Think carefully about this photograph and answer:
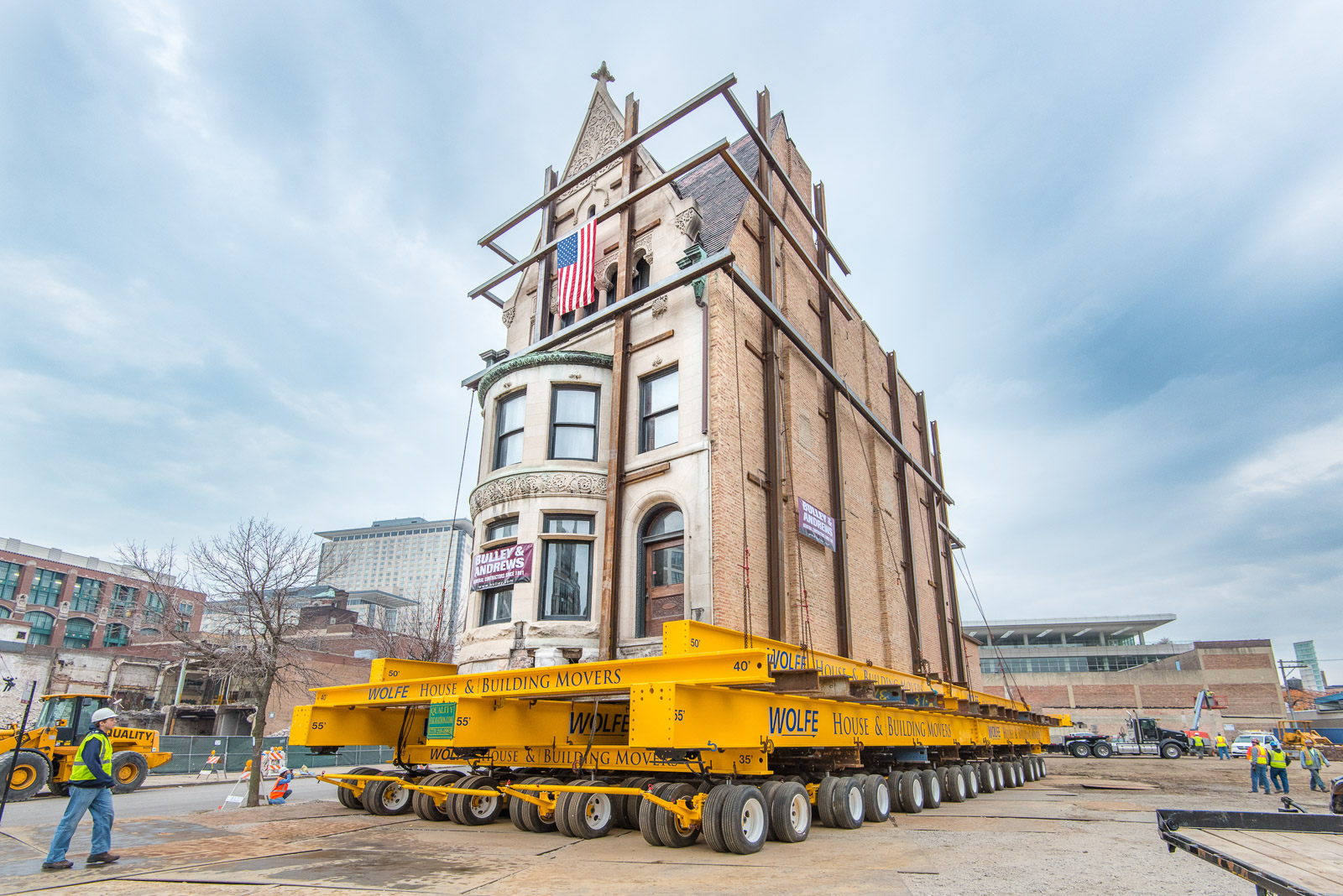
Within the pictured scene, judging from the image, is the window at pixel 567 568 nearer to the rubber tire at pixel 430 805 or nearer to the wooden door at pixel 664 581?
the wooden door at pixel 664 581

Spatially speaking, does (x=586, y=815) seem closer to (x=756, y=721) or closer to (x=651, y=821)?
(x=651, y=821)

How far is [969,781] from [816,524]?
22.3 feet

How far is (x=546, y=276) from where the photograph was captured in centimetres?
2009

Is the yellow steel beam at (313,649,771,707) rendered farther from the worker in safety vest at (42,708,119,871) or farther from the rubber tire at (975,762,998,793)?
the rubber tire at (975,762,998,793)

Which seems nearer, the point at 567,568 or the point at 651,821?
the point at 651,821

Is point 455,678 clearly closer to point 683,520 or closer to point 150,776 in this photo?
point 683,520

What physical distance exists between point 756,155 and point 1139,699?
194ft

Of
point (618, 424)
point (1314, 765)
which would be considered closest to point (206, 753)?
point (618, 424)

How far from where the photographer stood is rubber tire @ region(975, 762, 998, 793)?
61.5ft

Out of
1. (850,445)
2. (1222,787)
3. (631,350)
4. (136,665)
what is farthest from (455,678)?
(136,665)

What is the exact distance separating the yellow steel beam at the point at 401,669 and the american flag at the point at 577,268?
8815 millimetres

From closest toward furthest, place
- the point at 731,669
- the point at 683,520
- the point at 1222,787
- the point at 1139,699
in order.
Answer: the point at 731,669
the point at 683,520
the point at 1222,787
the point at 1139,699

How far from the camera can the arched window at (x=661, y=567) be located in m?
14.5

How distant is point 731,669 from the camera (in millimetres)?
7812
